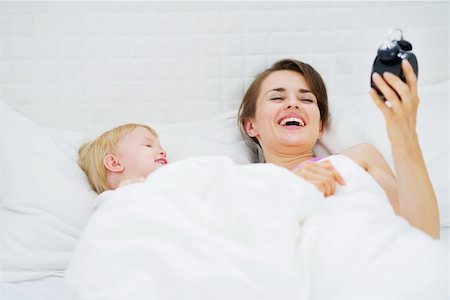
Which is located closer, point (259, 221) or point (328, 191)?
point (259, 221)

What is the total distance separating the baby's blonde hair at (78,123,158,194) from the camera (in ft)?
5.58

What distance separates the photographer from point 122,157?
168 centimetres

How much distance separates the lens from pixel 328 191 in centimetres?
142

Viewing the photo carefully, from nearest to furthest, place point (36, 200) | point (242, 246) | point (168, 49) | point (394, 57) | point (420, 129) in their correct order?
point (242, 246) < point (394, 57) < point (36, 200) < point (420, 129) < point (168, 49)

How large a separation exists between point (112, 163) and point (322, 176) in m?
0.61

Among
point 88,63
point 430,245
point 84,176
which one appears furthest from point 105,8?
point 430,245

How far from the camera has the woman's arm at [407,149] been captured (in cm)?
129

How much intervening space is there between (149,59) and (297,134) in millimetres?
608

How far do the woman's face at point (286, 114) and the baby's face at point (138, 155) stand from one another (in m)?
0.32

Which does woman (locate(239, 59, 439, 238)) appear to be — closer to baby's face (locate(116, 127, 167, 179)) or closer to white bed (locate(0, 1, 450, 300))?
white bed (locate(0, 1, 450, 300))

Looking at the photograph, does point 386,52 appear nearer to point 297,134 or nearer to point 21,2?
point 297,134

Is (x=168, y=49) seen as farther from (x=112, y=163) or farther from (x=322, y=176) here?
(x=322, y=176)

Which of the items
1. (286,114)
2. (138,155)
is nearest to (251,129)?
(286,114)

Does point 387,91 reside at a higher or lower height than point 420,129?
higher
